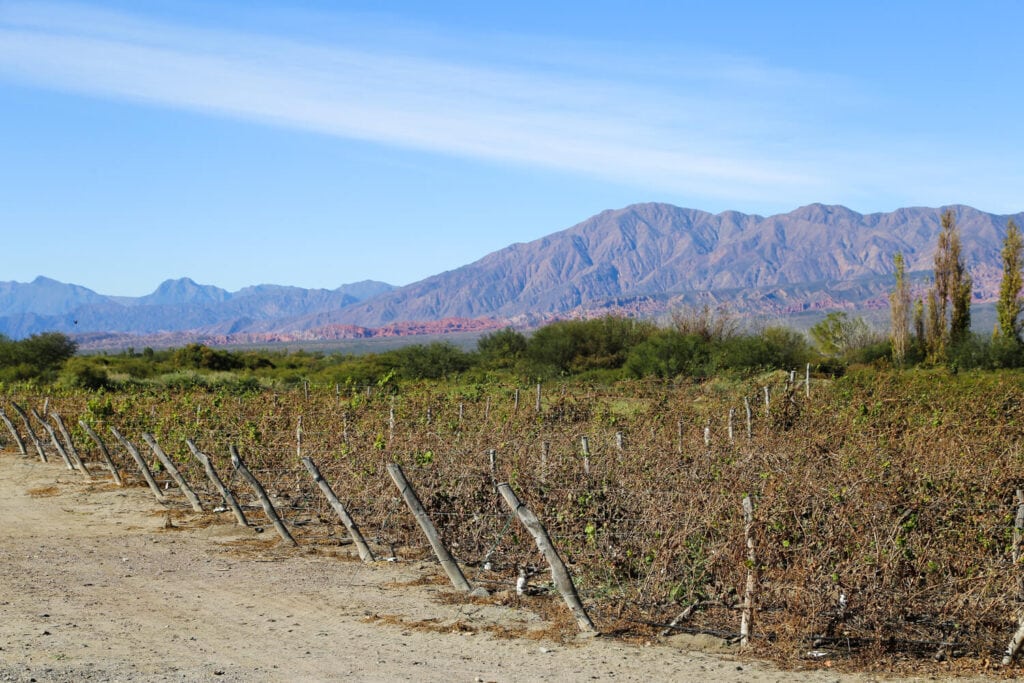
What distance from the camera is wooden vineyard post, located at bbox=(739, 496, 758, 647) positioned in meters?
8.31

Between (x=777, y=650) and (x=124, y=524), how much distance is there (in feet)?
32.5

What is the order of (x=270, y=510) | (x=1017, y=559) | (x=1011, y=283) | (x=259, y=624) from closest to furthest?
(x=1017, y=559), (x=259, y=624), (x=270, y=510), (x=1011, y=283)

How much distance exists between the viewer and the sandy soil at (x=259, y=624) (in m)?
8.03

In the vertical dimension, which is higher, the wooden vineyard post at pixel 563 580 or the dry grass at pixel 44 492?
the wooden vineyard post at pixel 563 580

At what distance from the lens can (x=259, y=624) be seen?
9.55 m

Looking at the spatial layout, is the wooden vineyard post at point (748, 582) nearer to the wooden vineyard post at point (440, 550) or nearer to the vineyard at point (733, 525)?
the vineyard at point (733, 525)

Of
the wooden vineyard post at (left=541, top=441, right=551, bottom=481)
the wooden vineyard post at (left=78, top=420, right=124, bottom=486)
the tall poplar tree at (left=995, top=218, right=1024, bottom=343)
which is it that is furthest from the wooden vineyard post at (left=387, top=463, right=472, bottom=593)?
the tall poplar tree at (left=995, top=218, right=1024, bottom=343)

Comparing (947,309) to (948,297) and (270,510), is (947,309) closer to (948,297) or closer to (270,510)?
(948,297)

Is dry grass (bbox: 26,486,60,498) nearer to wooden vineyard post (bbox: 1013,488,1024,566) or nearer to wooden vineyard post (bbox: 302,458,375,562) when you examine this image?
wooden vineyard post (bbox: 302,458,375,562)

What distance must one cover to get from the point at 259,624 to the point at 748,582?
13.9 ft

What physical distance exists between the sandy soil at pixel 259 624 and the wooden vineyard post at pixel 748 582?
8.4 inches

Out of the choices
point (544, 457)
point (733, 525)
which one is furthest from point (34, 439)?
point (733, 525)

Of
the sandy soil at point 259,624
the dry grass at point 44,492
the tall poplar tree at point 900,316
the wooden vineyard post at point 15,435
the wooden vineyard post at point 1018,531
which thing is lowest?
the dry grass at point 44,492

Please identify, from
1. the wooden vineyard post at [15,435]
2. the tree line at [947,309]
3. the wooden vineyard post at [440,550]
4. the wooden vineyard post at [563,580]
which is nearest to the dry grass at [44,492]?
the wooden vineyard post at [15,435]
